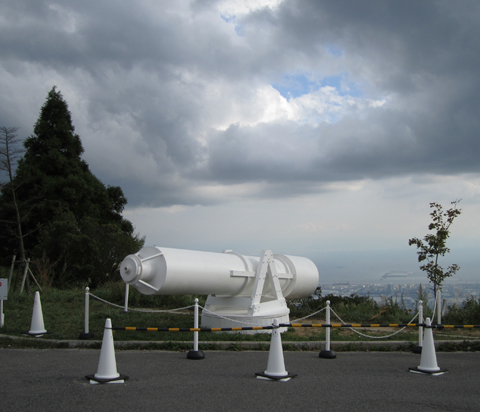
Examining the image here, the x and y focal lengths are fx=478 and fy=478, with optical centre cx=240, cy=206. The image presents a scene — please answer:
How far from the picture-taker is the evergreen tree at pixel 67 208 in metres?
23.2

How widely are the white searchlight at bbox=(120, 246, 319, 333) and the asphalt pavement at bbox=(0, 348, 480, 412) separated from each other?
1.43 m

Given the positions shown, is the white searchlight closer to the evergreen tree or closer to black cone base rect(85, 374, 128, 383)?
black cone base rect(85, 374, 128, 383)

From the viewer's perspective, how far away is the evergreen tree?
23219 mm

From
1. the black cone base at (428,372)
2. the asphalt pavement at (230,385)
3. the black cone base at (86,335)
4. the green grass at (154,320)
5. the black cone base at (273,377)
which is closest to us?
the asphalt pavement at (230,385)

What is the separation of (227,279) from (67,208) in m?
22.2

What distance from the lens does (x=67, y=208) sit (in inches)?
1168

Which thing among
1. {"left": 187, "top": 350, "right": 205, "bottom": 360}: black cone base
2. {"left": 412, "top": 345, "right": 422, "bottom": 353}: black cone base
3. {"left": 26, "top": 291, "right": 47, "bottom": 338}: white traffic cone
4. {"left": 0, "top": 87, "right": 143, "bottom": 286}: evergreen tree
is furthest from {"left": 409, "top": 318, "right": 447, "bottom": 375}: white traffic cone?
{"left": 0, "top": 87, "right": 143, "bottom": 286}: evergreen tree

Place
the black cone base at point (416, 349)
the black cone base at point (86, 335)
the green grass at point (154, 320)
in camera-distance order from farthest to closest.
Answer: the black cone base at point (86, 335), the green grass at point (154, 320), the black cone base at point (416, 349)

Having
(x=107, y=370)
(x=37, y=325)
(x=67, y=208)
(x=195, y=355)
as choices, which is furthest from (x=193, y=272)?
(x=67, y=208)

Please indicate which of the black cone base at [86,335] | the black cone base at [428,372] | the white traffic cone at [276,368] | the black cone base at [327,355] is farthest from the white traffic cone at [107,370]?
the black cone base at [428,372]

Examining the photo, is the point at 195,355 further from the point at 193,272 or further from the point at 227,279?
the point at 227,279

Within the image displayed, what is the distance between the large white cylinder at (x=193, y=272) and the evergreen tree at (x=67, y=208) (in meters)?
12.5

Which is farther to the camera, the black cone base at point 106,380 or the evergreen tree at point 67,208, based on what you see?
the evergreen tree at point 67,208

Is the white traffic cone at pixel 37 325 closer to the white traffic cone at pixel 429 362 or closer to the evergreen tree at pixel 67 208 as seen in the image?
the white traffic cone at pixel 429 362
